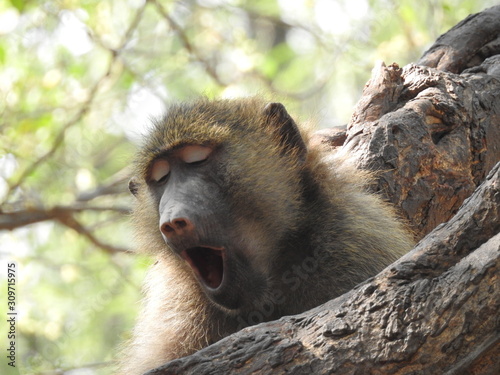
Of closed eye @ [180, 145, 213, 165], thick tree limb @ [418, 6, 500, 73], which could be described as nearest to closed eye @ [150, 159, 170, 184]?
closed eye @ [180, 145, 213, 165]

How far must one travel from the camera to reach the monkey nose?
11.4 feet

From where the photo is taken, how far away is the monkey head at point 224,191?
371 centimetres

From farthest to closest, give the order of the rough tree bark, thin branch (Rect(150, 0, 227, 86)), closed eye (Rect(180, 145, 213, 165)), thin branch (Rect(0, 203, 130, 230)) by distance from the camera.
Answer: thin branch (Rect(150, 0, 227, 86))
thin branch (Rect(0, 203, 130, 230))
closed eye (Rect(180, 145, 213, 165))
the rough tree bark

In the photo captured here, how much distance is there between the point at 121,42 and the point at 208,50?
4903 millimetres

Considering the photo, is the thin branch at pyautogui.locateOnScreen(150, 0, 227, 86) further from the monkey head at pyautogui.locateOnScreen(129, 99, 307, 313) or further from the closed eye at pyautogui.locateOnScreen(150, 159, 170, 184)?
the closed eye at pyautogui.locateOnScreen(150, 159, 170, 184)

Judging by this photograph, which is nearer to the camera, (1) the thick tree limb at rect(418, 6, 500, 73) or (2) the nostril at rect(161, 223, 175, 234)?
(2) the nostril at rect(161, 223, 175, 234)

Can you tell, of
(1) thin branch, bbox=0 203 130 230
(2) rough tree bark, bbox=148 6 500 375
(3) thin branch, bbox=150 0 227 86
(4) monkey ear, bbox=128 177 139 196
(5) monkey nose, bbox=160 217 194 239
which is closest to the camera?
(2) rough tree bark, bbox=148 6 500 375

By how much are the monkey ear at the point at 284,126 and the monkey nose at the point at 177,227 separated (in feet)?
3.76

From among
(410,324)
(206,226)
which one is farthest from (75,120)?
(410,324)

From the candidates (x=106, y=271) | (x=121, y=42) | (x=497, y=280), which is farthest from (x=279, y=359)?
(x=106, y=271)

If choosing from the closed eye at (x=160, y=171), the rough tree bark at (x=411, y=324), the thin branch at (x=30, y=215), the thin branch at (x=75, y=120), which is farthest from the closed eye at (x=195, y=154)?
the thin branch at (x=75, y=120)

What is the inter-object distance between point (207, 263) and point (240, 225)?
30 centimetres

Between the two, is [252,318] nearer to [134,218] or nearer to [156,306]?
[156,306]

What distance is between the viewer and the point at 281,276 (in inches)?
158
